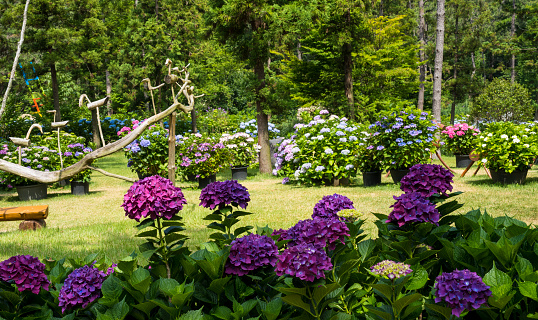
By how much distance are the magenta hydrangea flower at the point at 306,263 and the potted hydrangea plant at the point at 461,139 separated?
1172 centimetres

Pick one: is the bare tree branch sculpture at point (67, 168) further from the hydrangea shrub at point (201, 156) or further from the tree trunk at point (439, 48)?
the tree trunk at point (439, 48)

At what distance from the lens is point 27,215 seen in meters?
5.83

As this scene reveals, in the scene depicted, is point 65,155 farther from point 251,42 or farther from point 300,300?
point 300,300

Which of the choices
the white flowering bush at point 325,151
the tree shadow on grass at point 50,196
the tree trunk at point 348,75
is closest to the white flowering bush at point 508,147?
the white flowering bush at point 325,151

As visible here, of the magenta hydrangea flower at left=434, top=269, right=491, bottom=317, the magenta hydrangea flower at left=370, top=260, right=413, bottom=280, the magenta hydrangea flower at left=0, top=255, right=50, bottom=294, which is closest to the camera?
the magenta hydrangea flower at left=434, top=269, right=491, bottom=317

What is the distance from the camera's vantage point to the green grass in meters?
5.03

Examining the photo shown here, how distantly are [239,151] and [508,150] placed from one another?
6.33 m

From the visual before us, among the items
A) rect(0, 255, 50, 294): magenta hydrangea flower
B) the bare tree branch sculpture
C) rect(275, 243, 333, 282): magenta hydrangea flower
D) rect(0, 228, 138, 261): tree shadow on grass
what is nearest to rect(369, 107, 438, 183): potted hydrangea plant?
rect(0, 228, 138, 261): tree shadow on grass

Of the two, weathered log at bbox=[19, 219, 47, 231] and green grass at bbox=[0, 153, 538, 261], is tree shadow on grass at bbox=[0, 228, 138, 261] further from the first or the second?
weathered log at bbox=[19, 219, 47, 231]

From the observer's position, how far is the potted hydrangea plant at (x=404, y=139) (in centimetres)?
806

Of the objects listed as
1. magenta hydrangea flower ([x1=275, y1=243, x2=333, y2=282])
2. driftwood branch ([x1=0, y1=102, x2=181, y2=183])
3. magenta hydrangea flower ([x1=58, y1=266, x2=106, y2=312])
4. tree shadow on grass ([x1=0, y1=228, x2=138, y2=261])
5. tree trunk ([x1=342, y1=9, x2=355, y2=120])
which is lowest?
tree shadow on grass ([x1=0, y1=228, x2=138, y2=261])

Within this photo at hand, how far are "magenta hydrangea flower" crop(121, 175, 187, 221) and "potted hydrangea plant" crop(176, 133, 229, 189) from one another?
7.59 metres

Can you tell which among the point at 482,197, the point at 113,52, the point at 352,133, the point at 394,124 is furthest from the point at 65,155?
the point at 113,52

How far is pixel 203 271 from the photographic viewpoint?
203 centimetres
